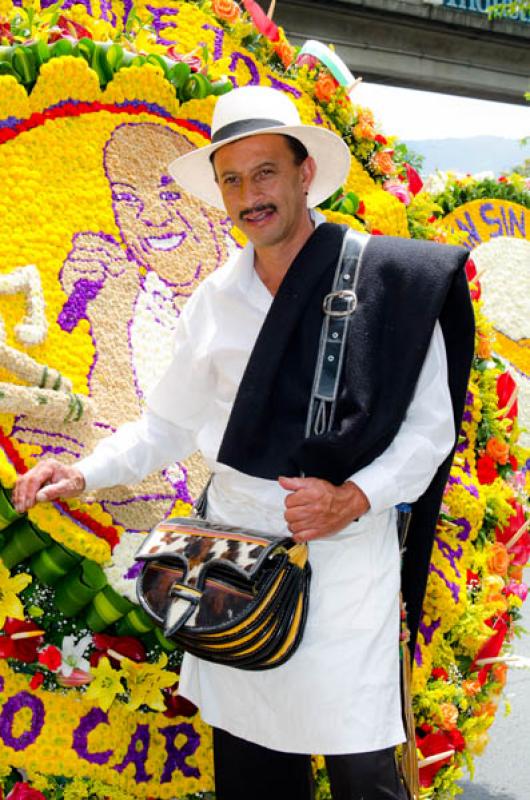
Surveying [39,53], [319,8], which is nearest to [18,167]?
[39,53]

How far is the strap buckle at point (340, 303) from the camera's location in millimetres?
1973

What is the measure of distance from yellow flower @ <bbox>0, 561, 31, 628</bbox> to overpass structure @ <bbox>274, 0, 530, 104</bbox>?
55.9ft

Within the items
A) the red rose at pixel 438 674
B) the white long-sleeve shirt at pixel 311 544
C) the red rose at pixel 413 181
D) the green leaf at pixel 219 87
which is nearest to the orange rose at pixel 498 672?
the red rose at pixel 438 674

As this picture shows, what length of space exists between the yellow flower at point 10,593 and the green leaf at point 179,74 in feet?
4.93

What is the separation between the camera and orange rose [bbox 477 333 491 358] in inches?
129

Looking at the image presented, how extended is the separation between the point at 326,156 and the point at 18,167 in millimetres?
878

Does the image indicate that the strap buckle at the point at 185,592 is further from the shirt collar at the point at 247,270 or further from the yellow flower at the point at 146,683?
the shirt collar at the point at 247,270

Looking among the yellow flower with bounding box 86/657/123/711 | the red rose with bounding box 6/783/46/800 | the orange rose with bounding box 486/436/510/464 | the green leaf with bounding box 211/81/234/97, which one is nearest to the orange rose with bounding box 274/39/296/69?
the green leaf with bounding box 211/81/234/97

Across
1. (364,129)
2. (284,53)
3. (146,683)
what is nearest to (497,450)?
(364,129)

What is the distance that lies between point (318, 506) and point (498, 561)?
138 cm

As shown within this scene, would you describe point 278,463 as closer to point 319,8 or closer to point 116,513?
point 116,513

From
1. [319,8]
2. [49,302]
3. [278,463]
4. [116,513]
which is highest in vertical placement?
[319,8]

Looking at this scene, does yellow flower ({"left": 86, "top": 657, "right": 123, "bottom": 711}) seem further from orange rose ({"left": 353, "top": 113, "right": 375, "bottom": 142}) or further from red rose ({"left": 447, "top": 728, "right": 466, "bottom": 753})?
orange rose ({"left": 353, "top": 113, "right": 375, "bottom": 142})

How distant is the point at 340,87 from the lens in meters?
3.35
